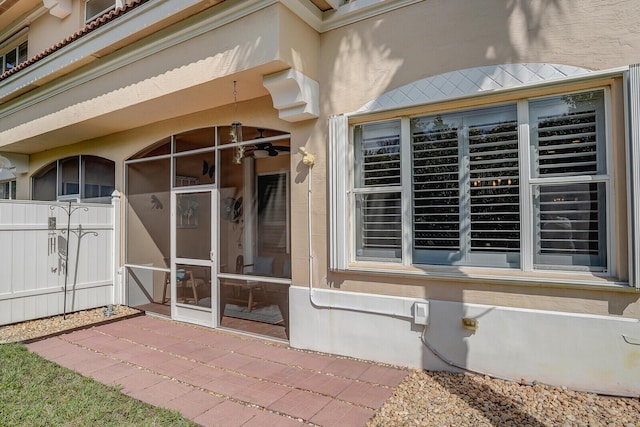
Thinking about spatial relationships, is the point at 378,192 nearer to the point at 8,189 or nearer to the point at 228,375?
the point at 228,375

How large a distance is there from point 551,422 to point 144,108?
22.2 ft

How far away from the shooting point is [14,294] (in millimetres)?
6348

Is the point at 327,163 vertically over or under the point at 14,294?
over

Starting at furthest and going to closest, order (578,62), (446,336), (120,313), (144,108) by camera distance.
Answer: (120,313) < (144,108) < (446,336) < (578,62)

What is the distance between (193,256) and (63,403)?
10.2ft

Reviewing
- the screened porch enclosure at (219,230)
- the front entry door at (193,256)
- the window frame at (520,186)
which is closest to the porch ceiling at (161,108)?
the screened porch enclosure at (219,230)

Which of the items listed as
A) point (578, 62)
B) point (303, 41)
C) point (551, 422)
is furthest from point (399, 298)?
point (303, 41)

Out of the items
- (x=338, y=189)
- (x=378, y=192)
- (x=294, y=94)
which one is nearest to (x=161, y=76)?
(x=294, y=94)

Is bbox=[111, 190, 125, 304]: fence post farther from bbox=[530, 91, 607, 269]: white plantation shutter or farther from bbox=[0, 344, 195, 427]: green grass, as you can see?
bbox=[530, 91, 607, 269]: white plantation shutter

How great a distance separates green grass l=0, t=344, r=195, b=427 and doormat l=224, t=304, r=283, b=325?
226 cm

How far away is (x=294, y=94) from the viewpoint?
4.74 m

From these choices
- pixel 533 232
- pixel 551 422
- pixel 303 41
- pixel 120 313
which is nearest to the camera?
pixel 551 422

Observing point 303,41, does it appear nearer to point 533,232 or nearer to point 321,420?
point 533,232

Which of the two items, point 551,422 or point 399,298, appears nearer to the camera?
point 551,422
